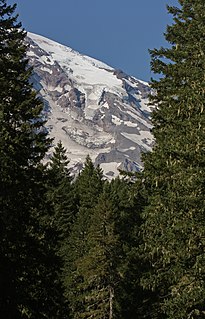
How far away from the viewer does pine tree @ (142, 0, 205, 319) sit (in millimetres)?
15852

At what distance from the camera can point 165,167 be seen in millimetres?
18297

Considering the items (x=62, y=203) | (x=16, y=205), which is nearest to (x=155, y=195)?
(x=16, y=205)

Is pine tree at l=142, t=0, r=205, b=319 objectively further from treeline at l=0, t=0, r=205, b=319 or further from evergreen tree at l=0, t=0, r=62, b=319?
evergreen tree at l=0, t=0, r=62, b=319

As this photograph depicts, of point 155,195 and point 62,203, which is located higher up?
point 62,203

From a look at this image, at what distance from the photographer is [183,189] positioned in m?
16.4

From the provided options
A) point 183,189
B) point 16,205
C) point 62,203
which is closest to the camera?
point 183,189

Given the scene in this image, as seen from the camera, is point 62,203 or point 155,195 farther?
point 62,203

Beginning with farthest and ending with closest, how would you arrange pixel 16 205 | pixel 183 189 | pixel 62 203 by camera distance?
pixel 62 203 → pixel 16 205 → pixel 183 189

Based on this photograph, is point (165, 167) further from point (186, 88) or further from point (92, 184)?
point (92, 184)

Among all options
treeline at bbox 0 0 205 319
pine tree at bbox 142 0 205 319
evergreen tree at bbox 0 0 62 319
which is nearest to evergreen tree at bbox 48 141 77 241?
treeline at bbox 0 0 205 319

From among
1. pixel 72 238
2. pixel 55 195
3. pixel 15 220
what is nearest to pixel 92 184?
pixel 55 195

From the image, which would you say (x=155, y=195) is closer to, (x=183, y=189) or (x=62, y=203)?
(x=183, y=189)

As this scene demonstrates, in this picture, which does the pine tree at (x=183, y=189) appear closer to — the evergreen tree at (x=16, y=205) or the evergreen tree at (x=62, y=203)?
the evergreen tree at (x=16, y=205)

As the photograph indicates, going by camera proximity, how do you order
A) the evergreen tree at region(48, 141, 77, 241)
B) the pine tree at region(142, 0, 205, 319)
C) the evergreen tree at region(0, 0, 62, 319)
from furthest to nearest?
the evergreen tree at region(48, 141, 77, 241), the evergreen tree at region(0, 0, 62, 319), the pine tree at region(142, 0, 205, 319)
